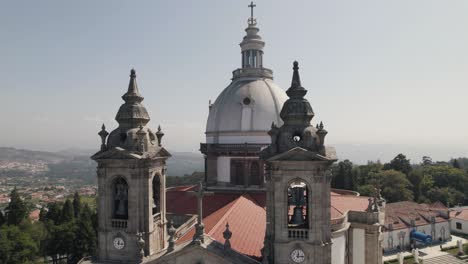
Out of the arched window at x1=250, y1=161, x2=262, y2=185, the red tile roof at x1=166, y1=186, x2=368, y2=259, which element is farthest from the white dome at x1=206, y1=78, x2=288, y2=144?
the red tile roof at x1=166, y1=186, x2=368, y2=259

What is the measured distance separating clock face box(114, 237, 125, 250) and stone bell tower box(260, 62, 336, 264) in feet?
29.0

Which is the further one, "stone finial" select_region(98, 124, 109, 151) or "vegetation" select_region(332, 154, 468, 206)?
"vegetation" select_region(332, 154, 468, 206)

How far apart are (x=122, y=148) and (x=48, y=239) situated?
44.0 metres

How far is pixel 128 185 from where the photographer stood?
22.3 meters

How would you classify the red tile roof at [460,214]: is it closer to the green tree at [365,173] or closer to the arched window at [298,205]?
the green tree at [365,173]

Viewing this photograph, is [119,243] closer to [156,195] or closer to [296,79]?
[156,195]

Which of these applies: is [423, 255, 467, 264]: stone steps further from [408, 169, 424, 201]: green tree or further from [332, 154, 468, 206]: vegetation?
[408, 169, 424, 201]: green tree

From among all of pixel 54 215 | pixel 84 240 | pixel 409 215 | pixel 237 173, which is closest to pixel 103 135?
pixel 237 173

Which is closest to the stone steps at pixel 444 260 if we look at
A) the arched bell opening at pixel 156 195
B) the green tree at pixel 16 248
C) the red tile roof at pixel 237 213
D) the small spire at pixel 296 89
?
the red tile roof at pixel 237 213

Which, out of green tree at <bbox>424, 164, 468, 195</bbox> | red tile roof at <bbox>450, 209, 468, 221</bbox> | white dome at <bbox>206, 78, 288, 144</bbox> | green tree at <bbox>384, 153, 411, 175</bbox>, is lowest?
red tile roof at <bbox>450, 209, 468, 221</bbox>

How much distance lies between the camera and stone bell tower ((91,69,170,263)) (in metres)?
22.0

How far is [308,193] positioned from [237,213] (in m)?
9.31

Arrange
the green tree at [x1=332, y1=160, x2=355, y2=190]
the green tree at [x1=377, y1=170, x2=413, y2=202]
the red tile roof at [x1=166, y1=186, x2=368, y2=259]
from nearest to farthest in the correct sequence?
the red tile roof at [x1=166, y1=186, x2=368, y2=259] → the green tree at [x1=332, y1=160, x2=355, y2=190] → the green tree at [x1=377, y1=170, x2=413, y2=202]

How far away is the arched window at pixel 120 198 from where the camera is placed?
2294 centimetres
